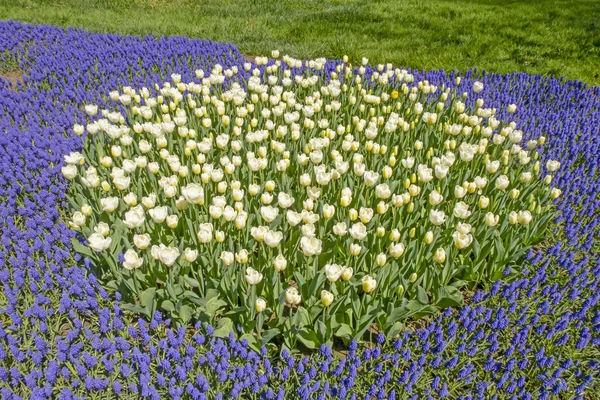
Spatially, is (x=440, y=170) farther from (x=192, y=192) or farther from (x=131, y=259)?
(x=131, y=259)

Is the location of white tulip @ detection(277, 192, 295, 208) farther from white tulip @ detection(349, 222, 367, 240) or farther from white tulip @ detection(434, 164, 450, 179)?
white tulip @ detection(434, 164, 450, 179)

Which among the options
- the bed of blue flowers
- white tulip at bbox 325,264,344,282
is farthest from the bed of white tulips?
the bed of blue flowers

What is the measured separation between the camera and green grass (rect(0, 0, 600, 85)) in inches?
371

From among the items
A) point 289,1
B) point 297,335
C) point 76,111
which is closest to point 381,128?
point 297,335

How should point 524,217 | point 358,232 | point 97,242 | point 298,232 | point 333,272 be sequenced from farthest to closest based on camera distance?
point 298,232 → point 524,217 → point 358,232 → point 97,242 → point 333,272

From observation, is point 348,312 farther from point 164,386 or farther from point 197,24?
point 197,24

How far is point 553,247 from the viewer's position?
12.3 ft

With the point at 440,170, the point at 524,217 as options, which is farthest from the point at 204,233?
the point at 524,217

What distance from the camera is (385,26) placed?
1138 cm

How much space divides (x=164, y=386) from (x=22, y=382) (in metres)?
0.83

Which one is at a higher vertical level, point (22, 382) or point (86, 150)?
point (86, 150)

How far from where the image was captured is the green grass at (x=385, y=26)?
30.9 feet

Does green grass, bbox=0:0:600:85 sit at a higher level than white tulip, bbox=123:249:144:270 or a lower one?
higher

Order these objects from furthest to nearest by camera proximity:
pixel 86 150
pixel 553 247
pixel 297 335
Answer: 1. pixel 86 150
2. pixel 553 247
3. pixel 297 335
